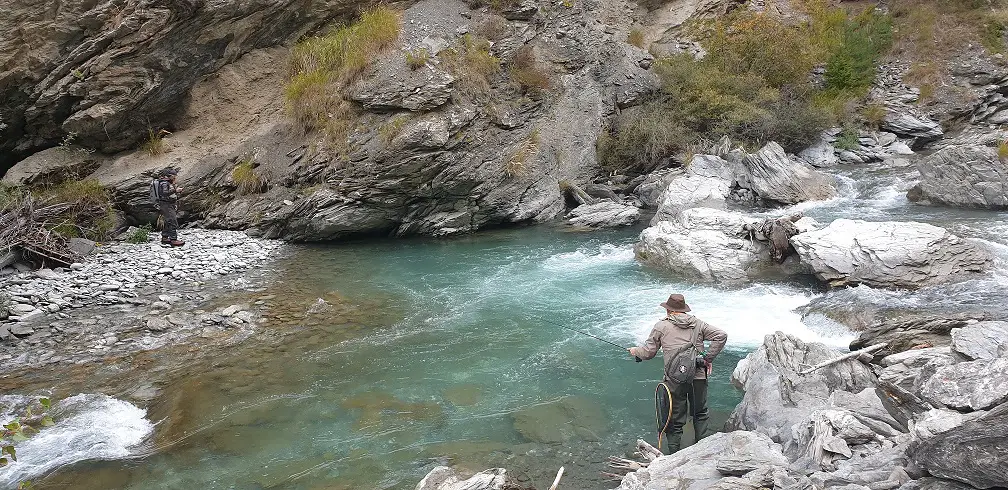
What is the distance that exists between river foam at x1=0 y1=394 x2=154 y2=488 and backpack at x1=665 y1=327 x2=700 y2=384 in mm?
5756

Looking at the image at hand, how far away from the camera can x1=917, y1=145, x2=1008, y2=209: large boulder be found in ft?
44.9

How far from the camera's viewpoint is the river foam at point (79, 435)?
6469mm

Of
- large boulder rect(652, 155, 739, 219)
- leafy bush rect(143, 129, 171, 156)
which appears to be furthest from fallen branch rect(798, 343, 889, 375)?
leafy bush rect(143, 129, 171, 156)

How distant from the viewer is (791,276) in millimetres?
11414

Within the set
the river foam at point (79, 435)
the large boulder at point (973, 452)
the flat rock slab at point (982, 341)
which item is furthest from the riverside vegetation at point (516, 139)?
the large boulder at point (973, 452)

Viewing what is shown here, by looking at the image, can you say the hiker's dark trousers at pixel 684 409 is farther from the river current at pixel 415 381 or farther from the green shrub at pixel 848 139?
the green shrub at pixel 848 139

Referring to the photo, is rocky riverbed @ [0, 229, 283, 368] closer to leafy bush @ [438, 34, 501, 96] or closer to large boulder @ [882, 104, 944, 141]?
leafy bush @ [438, 34, 501, 96]

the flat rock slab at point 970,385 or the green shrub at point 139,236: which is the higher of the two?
the green shrub at point 139,236

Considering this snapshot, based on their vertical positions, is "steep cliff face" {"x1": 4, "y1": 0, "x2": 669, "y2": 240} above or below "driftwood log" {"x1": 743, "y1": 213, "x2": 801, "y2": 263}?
above

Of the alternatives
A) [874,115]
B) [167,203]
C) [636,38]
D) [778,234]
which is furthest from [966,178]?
[167,203]

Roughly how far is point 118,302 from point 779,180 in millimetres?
15266

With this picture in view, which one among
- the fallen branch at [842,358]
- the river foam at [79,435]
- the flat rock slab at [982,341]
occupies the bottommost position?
the river foam at [79,435]

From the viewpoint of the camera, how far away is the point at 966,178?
46.3ft

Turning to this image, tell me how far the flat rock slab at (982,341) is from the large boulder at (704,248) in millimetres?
6043
